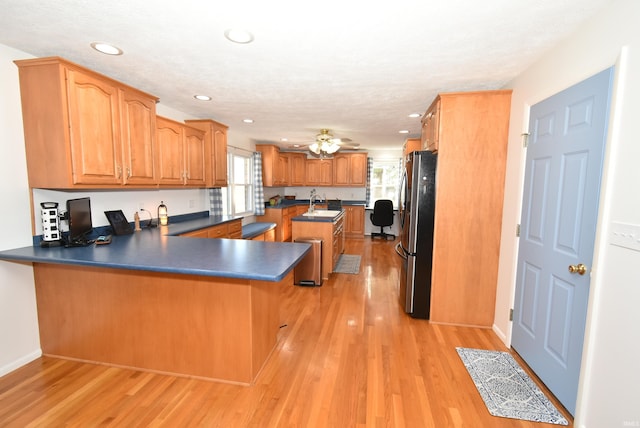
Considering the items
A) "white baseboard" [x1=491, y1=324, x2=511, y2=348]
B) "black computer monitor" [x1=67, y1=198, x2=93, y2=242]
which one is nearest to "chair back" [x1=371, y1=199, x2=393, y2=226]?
"white baseboard" [x1=491, y1=324, x2=511, y2=348]

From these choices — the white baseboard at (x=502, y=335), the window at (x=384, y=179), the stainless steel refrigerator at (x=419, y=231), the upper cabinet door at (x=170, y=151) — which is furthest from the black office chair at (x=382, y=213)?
the upper cabinet door at (x=170, y=151)

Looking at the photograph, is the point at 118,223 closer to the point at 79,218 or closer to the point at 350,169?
the point at 79,218

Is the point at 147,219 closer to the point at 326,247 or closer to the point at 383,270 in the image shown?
the point at 326,247

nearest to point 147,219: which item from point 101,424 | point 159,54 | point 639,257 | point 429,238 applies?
point 159,54

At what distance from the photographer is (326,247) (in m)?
4.39

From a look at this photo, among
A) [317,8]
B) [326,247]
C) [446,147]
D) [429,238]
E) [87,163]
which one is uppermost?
[317,8]

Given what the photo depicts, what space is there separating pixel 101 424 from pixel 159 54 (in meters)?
2.52

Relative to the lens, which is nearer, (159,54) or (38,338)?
(159,54)

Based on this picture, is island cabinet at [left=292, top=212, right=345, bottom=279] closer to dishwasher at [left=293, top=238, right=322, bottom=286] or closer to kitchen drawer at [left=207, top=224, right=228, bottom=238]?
dishwasher at [left=293, top=238, right=322, bottom=286]

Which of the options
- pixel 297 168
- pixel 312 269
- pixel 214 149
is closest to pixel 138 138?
pixel 214 149

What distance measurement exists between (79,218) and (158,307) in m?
1.11

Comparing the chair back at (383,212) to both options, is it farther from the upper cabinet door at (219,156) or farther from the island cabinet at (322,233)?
the upper cabinet door at (219,156)

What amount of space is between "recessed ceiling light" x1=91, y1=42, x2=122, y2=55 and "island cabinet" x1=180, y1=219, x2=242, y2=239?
176cm

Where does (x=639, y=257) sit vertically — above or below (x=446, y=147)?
below
